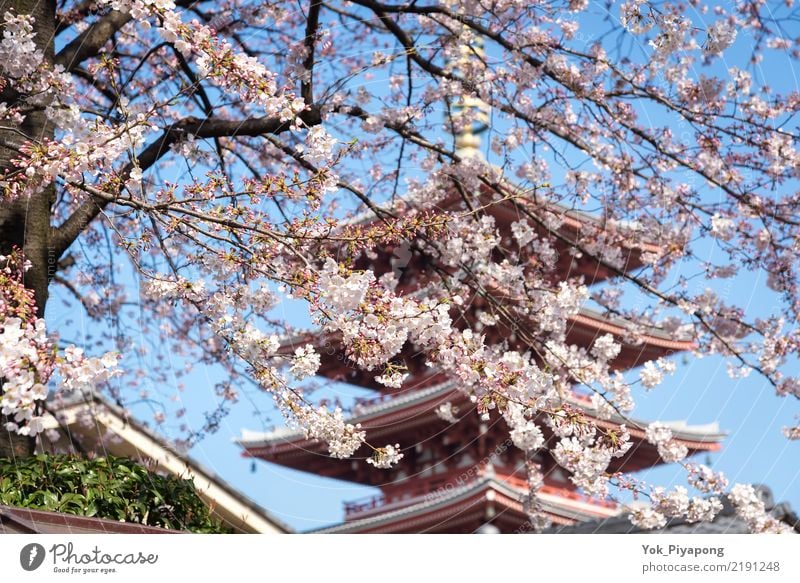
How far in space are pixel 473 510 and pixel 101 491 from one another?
11183 millimetres

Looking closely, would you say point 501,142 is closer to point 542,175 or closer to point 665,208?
point 542,175

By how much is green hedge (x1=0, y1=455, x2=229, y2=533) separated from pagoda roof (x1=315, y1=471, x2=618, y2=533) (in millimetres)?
9513

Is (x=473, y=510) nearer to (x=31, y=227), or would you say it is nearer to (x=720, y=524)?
(x=720, y=524)

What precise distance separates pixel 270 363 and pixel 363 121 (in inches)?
113

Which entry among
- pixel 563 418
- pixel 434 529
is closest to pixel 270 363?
pixel 563 418

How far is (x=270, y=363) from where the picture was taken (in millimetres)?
4758

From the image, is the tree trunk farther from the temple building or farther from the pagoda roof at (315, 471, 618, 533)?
the pagoda roof at (315, 471, 618, 533)

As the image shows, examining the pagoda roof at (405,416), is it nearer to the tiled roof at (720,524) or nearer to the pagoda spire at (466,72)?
the tiled roof at (720,524)

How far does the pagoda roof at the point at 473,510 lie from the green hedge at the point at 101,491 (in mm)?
9513

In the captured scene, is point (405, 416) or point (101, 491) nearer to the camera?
point (101, 491)

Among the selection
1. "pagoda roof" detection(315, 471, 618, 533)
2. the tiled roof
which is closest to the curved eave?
"pagoda roof" detection(315, 471, 618, 533)

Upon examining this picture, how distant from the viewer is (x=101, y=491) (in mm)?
4961

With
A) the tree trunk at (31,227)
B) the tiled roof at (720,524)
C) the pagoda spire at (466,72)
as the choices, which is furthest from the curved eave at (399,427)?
the tree trunk at (31,227)

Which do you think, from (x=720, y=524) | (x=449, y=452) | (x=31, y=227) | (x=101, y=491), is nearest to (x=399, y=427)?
(x=449, y=452)
